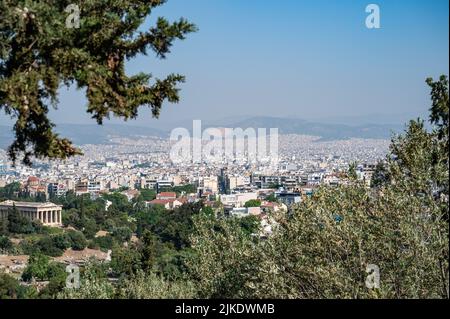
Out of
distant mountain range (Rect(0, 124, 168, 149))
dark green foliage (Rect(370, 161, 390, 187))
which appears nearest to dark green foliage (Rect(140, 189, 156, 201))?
distant mountain range (Rect(0, 124, 168, 149))

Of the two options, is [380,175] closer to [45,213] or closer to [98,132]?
[45,213]

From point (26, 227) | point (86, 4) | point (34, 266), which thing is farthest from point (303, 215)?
point (26, 227)

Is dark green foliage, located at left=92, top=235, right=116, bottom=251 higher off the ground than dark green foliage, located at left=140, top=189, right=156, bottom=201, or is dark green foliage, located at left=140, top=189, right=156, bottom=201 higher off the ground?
dark green foliage, located at left=140, top=189, right=156, bottom=201

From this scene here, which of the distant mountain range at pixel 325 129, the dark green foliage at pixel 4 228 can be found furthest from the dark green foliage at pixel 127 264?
the distant mountain range at pixel 325 129

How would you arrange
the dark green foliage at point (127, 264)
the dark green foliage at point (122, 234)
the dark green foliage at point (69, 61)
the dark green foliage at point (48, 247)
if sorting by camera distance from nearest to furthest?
the dark green foliage at point (69, 61) < the dark green foliage at point (127, 264) < the dark green foliage at point (48, 247) < the dark green foliage at point (122, 234)

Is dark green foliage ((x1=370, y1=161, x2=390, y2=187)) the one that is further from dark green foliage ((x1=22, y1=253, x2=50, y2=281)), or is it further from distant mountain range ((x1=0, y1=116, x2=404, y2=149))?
distant mountain range ((x1=0, y1=116, x2=404, y2=149))

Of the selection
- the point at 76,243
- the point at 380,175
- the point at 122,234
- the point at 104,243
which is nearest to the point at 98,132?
the point at 122,234

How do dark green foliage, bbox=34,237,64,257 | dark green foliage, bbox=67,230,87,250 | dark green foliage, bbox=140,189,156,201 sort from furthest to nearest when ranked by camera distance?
dark green foliage, bbox=140,189,156,201 → dark green foliage, bbox=67,230,87,250 → dark green foliage, bbox=34,237,64,257

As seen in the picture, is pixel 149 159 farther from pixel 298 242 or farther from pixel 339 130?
pixel 298 242

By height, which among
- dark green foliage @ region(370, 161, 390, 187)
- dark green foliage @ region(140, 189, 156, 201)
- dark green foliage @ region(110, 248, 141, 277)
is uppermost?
→ dark green foliage @ region(370, 161, 390, 187)

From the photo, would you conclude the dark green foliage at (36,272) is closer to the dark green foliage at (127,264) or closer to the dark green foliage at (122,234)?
the dark green foliage at (127,264)
